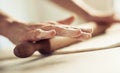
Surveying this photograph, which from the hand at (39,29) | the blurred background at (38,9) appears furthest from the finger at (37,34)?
the blurred background at (38,9)

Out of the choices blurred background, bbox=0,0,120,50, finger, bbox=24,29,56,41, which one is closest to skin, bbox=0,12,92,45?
finger, bbox=24,29,56,41

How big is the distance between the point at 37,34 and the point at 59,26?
0.30ft

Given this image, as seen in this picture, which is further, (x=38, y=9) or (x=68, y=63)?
(x=38, y=9)

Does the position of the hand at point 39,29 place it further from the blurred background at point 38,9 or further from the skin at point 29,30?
the blurred background at point 38,9

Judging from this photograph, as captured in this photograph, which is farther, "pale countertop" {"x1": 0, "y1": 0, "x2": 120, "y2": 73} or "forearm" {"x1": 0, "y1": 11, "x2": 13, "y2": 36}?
"forearm" {"x1": 0, "y1": 11, "x2": 13, "y2": 36}

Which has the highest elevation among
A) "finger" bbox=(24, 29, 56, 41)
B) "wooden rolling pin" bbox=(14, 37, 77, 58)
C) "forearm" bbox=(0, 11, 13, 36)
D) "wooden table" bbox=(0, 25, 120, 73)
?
"forearm" bbox=(0, 11, 13, 36)

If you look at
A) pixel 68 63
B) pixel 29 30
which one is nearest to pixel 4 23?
pixel 29 30

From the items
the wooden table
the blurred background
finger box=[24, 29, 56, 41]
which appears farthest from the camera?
the blurred background

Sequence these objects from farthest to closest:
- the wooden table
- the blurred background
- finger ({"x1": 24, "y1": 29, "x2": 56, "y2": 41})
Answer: the blurred background < finger ({"x1": 24, "y1": 29, "x2": 56, "y2": 41}) < the wooden table

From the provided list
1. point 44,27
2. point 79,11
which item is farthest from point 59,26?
point 79,11

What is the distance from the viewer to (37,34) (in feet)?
2.31

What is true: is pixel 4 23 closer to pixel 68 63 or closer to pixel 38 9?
pixel 68 63

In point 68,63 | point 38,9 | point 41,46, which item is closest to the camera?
point 68,63

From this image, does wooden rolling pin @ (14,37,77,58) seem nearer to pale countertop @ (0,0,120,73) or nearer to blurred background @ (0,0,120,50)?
pale countertop @ (0,0,120,73)
